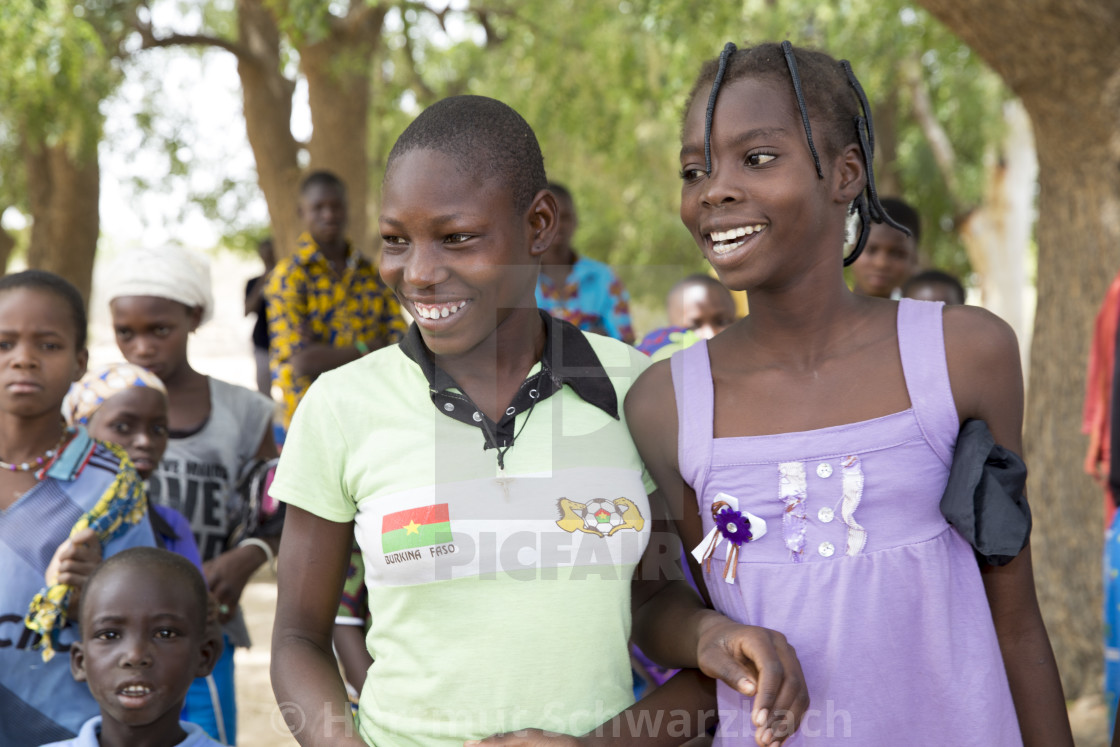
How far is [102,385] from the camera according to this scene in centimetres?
303

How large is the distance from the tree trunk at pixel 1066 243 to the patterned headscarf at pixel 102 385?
334 centimetres

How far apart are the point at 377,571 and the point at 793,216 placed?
89 centimetres

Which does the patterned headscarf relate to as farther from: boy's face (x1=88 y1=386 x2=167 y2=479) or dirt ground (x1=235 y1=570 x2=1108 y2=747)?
dirt ground (x1=235 y1=570 x2=1108 y2=747)

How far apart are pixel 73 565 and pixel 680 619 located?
1.49m

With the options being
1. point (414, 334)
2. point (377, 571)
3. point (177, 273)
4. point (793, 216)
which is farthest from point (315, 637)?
point (177, 273)

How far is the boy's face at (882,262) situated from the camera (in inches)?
172

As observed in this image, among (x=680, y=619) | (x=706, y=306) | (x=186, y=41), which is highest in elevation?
(x=186, y=41)

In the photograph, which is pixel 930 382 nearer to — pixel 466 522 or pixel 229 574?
pixel 466 522

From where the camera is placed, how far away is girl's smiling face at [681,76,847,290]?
1695 millimetres

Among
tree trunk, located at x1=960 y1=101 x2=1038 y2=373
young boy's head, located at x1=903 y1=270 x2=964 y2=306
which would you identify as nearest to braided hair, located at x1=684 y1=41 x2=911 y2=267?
young boy's head, located at x1=903 y1=270 x2=964 y2=306

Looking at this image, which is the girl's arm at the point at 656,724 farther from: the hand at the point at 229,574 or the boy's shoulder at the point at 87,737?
the hand at the point at 229,574

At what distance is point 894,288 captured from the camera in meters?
4.56

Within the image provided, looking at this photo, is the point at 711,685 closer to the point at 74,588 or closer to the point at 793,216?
the point at 793,216

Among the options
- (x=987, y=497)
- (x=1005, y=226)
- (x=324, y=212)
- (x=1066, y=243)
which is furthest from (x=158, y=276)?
(x=1005, y=226)
